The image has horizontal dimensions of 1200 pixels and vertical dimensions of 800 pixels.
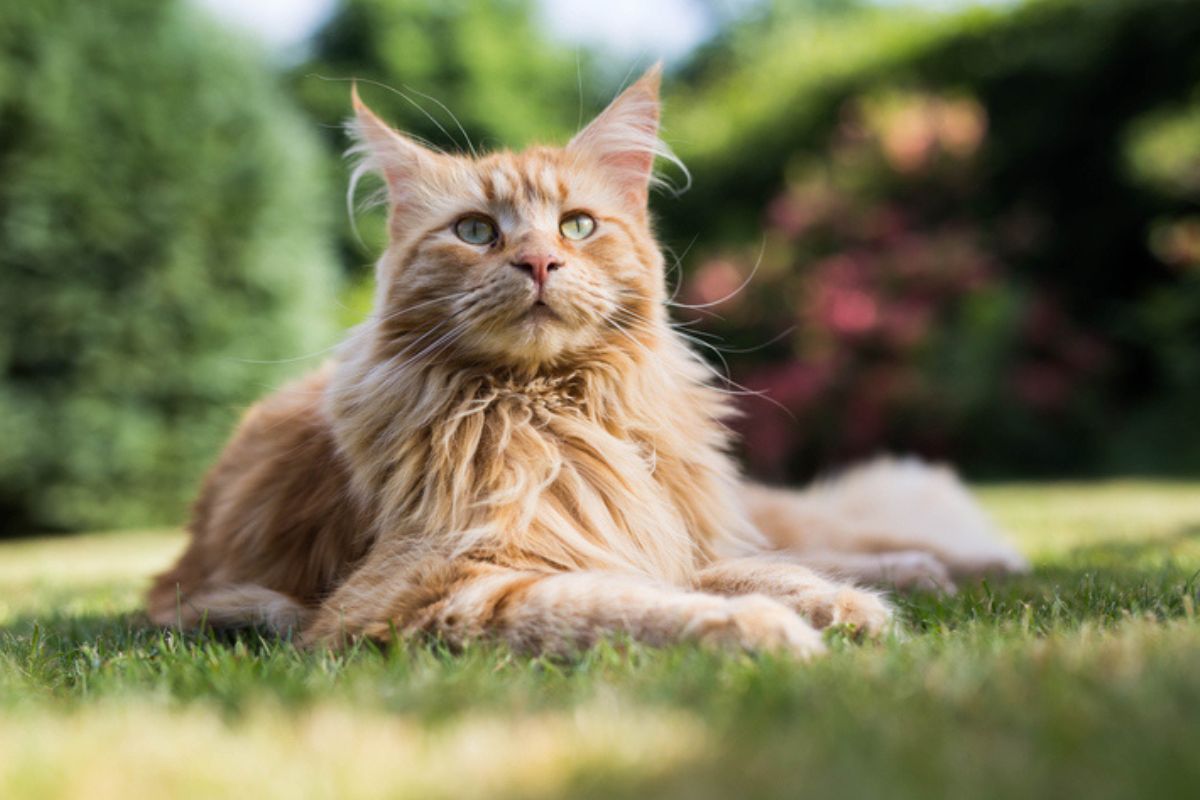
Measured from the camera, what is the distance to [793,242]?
8.62 metres

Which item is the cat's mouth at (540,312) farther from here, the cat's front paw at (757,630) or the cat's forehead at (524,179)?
the cat's front paw at (757,630)

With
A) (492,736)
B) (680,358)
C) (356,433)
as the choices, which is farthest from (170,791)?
(680,358)

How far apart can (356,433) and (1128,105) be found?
767 cm

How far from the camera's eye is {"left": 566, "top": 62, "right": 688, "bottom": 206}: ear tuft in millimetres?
2557

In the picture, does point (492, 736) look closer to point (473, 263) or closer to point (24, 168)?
point (473, 263)

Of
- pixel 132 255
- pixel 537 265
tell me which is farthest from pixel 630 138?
pixel 132 255

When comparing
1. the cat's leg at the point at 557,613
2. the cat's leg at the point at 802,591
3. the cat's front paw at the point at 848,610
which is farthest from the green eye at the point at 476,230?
the cat's front paw at the point at 848,610

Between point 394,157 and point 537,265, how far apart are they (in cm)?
62

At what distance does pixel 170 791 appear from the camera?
110 cm

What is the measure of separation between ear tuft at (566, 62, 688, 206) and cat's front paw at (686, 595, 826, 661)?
123 cm

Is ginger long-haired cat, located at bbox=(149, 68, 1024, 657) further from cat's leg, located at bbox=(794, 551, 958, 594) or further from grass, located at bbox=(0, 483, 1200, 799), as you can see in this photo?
grass, located at bbox=(0, 483, 1200, 799)

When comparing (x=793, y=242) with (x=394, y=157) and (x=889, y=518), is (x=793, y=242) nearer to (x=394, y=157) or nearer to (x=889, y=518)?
(x=889, y=518)

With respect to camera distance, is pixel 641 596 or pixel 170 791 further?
pixel 641 596

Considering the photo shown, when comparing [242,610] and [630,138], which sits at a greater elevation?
[630,138]
